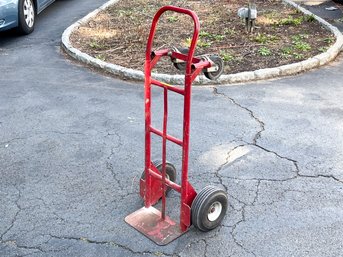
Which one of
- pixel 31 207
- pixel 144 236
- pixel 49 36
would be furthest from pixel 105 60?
pixel 144 236

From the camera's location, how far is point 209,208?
3.34 m

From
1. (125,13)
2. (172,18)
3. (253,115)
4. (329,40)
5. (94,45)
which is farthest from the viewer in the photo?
(125,13)

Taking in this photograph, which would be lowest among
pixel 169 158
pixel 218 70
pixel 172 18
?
pixel 169 158

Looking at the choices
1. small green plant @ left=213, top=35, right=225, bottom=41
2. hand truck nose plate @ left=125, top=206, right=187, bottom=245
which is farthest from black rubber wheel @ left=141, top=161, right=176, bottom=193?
small green plant @ left=213, top=35, right=225, bottom=41

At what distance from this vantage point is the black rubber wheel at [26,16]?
26.4ft

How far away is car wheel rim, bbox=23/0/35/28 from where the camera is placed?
8.27 m

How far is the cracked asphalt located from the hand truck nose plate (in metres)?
0.05

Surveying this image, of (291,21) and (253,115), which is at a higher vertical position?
(291,21)

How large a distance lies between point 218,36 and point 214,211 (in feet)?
16.2

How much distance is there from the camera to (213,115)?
531 centimetres

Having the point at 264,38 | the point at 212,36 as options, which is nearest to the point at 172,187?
the point at 264,38

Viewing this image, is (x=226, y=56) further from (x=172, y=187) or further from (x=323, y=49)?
(x=172, y=187)

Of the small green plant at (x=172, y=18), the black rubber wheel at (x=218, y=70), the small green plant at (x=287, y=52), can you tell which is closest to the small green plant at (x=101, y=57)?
the small green plant at (x=172, y=18)

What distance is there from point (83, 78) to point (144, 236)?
3.61 metres
